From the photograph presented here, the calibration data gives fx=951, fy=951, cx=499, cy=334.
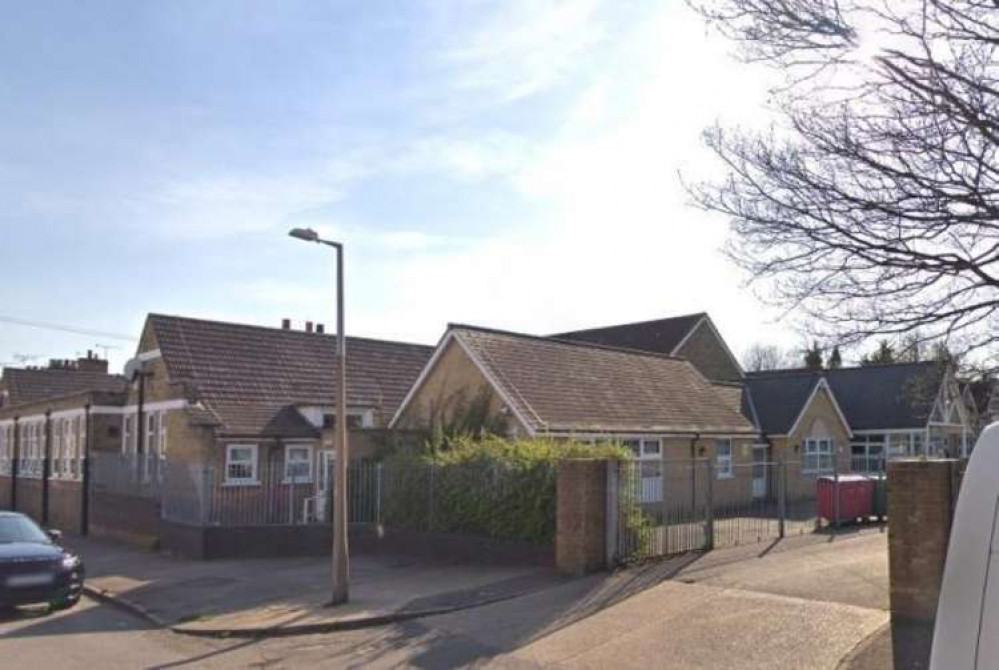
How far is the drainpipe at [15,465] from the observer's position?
41.4m

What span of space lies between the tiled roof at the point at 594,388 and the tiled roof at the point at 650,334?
47.6 feet

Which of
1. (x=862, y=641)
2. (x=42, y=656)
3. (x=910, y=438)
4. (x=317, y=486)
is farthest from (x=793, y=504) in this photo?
(x=42, y=656)

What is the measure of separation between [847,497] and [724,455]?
8.32 m

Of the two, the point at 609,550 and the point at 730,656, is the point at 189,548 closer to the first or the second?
the point at 609,550

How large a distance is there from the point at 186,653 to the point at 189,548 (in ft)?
36.4

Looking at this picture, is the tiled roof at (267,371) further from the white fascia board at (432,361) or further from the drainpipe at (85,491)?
the drainpipe at (85,491)

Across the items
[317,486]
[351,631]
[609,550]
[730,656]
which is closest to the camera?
[730,656]

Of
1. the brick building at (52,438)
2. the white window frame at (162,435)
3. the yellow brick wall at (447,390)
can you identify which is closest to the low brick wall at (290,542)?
the yellow brick wall at (447,390)

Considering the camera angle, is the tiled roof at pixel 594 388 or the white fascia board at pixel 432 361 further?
the white fascia board at pixel 432 361

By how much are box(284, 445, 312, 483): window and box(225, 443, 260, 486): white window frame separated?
89cm

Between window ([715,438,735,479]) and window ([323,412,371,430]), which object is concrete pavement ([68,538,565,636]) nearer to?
window ([323,412,371,430])

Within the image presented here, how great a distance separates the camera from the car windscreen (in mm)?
16438

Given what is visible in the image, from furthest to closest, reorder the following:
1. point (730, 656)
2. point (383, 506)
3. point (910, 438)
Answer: point (910, 438) < point (383, 506) < point (730, 656)

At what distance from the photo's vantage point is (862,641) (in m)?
10.4
